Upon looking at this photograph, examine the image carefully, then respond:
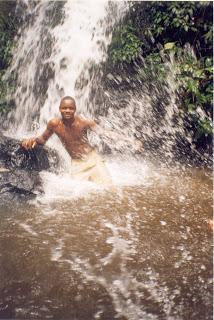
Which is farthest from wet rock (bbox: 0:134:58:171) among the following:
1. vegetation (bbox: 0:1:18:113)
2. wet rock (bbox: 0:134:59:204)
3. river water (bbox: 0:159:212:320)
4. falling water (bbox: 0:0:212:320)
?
vegetation (bbox: 0:1:18:113)

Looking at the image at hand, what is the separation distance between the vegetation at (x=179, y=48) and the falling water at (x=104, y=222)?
0.93 feet

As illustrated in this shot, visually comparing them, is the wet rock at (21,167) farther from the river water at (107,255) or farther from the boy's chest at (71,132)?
the boy's chest at (71,132)

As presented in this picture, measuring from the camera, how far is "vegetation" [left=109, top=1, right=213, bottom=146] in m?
6.10

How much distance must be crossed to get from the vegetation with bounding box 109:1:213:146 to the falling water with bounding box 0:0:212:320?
0.93ft

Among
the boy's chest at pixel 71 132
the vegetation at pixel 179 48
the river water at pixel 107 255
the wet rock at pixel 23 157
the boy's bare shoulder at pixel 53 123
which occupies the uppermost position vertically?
the vegetation at pixel 179 48

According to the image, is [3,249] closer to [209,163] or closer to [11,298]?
[11,298]

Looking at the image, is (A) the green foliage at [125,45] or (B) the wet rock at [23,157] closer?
(B) the wet rock at [23,157]

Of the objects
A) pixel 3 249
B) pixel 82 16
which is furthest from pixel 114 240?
pixel 82 16

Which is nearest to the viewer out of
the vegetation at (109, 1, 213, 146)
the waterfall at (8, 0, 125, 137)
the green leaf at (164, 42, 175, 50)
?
the vegetation at (109, 1, 213, 146)

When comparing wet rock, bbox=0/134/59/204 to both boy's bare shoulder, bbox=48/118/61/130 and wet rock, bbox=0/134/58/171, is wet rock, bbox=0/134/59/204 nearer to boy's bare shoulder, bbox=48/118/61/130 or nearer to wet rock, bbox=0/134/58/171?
wet rock, bbox=0/134/58/171

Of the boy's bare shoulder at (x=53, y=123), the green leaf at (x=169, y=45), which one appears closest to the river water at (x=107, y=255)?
the boy's bare shoulder at (x=53, y=123)

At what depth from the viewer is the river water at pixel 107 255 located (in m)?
2.37

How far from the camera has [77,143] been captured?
192 inches

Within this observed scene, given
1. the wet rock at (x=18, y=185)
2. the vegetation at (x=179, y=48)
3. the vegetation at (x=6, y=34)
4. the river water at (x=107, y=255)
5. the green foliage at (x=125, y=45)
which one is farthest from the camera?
the vegetation at (x=6, y=34)
